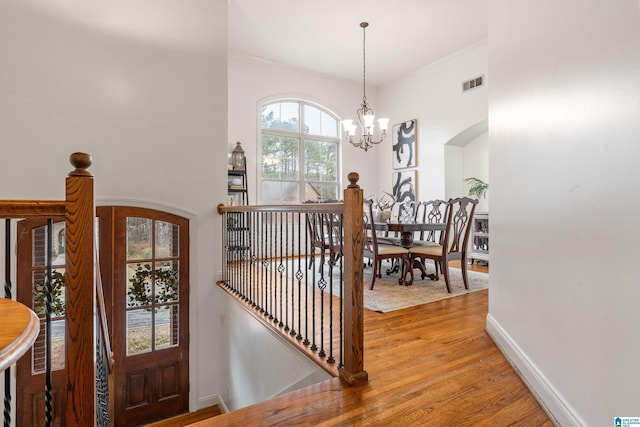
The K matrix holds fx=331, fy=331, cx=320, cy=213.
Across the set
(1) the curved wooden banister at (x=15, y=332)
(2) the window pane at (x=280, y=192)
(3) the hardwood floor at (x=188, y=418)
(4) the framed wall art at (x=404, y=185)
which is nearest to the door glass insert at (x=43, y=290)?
(3) the hardwood floor at (x=188, y=418)

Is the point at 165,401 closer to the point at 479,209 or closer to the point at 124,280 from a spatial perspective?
the point at 124,280

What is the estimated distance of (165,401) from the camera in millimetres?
3686

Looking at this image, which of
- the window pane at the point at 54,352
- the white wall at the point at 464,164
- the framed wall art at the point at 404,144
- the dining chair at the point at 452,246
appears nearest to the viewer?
the window pane at the point at 54,352

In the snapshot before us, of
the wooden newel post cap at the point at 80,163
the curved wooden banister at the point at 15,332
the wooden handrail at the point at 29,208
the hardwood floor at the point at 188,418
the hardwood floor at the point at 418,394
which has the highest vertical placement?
the wooden newel post cap at the point at 80,163

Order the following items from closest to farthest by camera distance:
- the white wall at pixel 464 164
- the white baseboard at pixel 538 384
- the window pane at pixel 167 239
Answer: the white baseboard at pixel 538 384 < the window pane at pixel 167 239 < the white wall at pixel 464 164

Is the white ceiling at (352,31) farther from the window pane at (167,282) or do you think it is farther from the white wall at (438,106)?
the window pane at (167,282)

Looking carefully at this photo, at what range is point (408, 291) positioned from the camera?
3520 millimetres

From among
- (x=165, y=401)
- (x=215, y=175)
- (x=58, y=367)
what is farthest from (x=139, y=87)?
(x=165, y=401)

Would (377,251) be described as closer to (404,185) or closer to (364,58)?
(404,185)

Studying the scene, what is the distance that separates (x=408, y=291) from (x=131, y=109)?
3.49 metres

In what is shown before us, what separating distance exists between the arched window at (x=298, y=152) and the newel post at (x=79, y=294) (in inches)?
195

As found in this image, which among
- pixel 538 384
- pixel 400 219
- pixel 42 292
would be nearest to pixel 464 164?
pixel 400 219

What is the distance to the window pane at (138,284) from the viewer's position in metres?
3.52

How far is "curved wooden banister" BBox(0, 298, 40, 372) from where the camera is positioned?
63 centimetres
